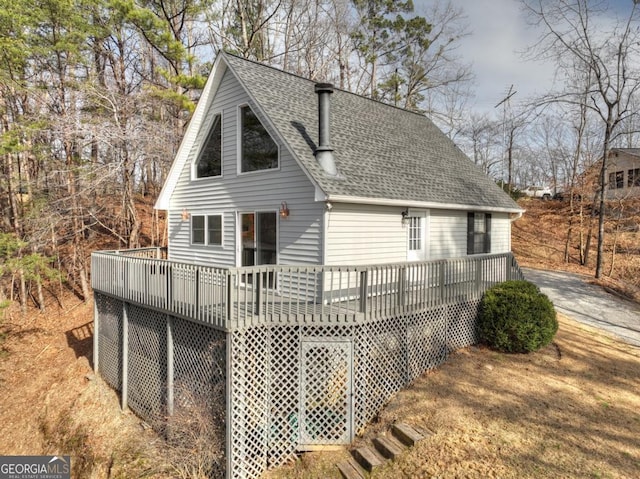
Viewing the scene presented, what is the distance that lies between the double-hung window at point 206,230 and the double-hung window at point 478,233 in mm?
7634

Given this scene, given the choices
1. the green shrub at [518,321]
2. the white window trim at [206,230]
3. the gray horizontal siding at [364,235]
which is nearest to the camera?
the gray horizontal siding at [364,235]

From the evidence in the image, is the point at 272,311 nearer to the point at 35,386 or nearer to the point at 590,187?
the point at 35,386

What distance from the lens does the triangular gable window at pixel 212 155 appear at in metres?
10.6

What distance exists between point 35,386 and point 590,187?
2611 centimetres

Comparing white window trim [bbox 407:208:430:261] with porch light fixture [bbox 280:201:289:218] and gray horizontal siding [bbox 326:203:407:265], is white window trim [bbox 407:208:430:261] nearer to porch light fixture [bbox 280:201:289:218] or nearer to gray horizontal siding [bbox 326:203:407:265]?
gray horizontal siding [bbox 326:203:407:265]

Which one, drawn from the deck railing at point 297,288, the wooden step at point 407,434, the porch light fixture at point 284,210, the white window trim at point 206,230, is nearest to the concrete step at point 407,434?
the wooden step at point 407,434

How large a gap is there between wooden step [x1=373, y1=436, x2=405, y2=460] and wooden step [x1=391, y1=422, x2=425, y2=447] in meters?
0.08

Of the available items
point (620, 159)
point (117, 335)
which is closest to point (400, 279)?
point (117, 335)

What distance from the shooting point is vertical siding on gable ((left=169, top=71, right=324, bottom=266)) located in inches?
334

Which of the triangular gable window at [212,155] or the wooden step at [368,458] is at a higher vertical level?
the triangular gable window at [212,155]

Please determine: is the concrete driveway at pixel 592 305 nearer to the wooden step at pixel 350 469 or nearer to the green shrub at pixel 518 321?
the green shrub at pixel 518 321

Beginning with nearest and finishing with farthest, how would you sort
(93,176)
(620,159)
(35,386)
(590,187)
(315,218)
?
(315,218) → (35,386) → (93,176) → (590,187) → (620,159)

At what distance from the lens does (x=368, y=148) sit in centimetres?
1038

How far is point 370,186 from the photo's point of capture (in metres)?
8.82
